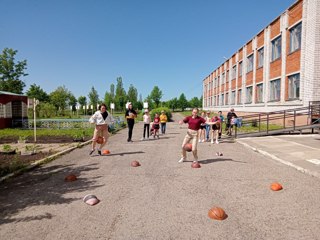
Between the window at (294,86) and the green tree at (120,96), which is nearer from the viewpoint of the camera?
the window at (294,86)

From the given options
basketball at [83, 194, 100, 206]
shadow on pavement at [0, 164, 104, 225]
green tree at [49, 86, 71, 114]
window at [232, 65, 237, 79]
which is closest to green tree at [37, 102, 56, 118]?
green tree at [49, 86, 71, 114]

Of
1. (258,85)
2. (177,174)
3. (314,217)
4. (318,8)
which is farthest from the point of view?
(258,85)

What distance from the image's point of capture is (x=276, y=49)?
21.9 metres

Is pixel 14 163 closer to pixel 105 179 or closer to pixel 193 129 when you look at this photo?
pixel 105 179

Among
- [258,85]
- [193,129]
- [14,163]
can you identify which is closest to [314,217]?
[193,129]

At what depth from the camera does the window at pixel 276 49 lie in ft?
70.0

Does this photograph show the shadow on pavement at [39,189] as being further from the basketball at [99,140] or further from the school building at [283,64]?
the school building at [283,64]

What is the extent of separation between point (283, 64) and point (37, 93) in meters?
57.7

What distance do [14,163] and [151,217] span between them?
19.9 feet

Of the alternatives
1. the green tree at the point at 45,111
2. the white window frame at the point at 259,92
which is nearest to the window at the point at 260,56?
the white window frame at the point at 259,92

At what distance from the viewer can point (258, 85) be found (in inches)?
1017

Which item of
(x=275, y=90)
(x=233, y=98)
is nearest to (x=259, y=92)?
(x=275, y=90)

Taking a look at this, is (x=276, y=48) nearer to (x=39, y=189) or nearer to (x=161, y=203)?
(x=161, y=203)

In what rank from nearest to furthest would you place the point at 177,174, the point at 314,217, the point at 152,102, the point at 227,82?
1. the point at 314,217
2. the point at 177,174
3. the point at 227,82
4. the point at 152,102
